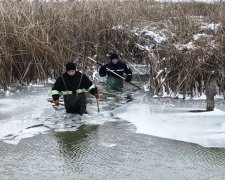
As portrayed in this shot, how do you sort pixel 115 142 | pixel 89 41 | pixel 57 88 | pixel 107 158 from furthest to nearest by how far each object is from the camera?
1. pixel 89 41
2. pixel 57 88
3. pixel 115 142
4. pixel 107 158

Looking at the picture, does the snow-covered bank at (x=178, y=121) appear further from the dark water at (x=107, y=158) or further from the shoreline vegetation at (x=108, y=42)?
the shoreline vegetation at (x=108, y=42)

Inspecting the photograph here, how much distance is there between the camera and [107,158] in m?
5.06

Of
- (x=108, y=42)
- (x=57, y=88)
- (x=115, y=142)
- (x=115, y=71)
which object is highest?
(x=108, y=42)

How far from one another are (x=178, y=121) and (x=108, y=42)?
5.40 m

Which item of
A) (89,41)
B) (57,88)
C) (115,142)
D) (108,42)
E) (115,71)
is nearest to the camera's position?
(115,142)

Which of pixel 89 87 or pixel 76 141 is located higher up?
pixel 89 87

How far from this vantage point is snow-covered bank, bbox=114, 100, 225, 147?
229 inches

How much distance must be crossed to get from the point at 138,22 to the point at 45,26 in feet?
10.8

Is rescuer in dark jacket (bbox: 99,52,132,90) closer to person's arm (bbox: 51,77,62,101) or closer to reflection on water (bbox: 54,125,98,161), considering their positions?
person's arm (bbox: 51,77,62,101)

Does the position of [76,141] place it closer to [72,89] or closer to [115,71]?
[72,89]

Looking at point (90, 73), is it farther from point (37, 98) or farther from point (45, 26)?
point (37, 98)

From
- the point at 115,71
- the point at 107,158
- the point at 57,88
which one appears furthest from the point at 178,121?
the point at 115,71

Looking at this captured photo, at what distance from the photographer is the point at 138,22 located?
12133 mm

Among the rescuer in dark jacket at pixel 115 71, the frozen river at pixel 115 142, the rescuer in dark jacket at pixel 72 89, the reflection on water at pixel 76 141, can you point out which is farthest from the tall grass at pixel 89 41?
the reflection on water at pixel 76 141
